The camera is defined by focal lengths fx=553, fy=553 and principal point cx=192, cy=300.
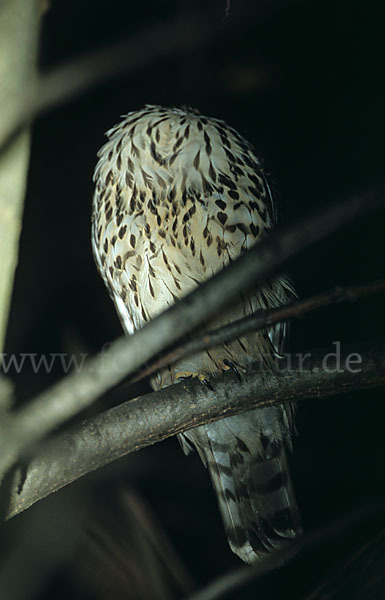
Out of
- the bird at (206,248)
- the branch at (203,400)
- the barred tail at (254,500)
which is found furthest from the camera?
the barred tail at (254,500)

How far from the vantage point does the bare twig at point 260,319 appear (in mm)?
713

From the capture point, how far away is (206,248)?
1531 mm

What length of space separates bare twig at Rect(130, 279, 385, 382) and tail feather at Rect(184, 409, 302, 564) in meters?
1.15

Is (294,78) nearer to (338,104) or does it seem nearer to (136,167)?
(338,104)

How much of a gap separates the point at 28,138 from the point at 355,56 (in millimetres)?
2195

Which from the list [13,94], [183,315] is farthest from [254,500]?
[13,94]

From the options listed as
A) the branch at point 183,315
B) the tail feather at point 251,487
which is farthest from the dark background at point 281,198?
the branch at point 183,315

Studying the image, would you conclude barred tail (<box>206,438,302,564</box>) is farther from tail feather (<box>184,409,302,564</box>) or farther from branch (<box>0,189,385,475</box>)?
branch (<box>0,189,385,475</box>)

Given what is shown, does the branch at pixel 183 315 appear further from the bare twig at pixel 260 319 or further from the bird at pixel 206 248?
the bird at pixel 206 248

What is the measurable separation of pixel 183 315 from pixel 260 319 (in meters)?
0.21

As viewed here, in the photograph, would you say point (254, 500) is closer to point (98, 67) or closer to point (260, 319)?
point (260, 319)

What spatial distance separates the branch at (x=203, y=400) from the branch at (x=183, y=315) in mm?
309

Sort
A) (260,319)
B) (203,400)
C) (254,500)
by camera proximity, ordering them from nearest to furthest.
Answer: (260,319) → (203,400) → (254,500)

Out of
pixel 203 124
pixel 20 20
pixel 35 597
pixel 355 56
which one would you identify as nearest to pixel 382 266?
pixel 355 56
